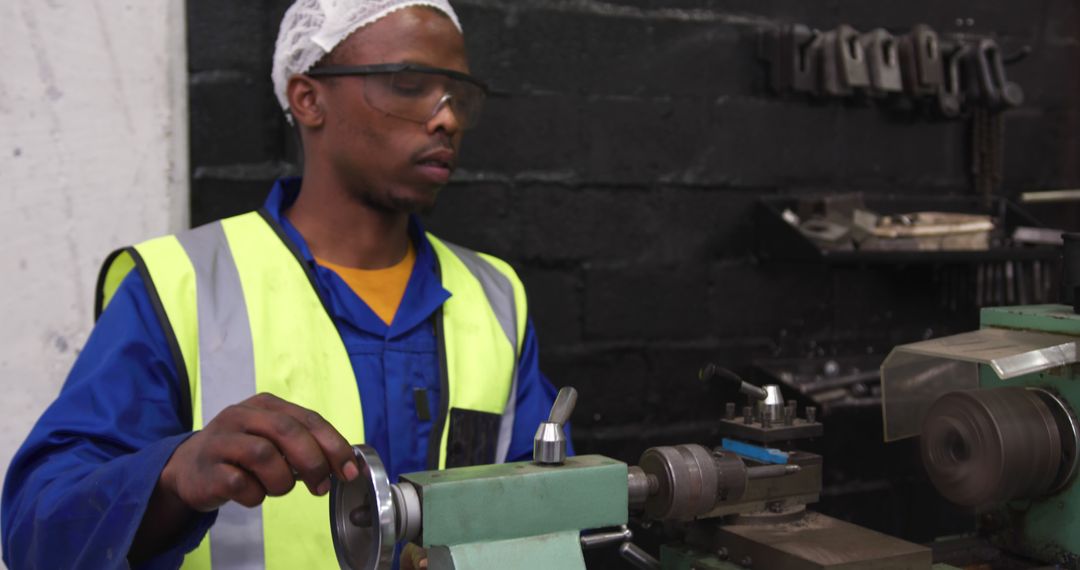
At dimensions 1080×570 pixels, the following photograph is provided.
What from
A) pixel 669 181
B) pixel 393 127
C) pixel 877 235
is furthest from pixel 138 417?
pixel 877 235

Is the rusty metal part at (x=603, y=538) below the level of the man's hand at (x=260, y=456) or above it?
below

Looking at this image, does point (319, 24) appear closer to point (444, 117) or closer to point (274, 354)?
point (444, 117)

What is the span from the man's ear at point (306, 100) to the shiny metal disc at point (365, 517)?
100 cm

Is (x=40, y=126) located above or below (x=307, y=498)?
above

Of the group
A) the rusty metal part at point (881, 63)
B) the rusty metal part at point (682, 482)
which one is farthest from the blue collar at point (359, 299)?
the rusty metal part at point (881, 63)

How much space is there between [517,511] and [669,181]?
1.68 meters

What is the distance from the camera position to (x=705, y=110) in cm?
265

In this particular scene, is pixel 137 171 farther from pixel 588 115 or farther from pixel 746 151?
pixel 746 151

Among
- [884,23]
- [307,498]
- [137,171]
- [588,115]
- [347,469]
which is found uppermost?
[884,23]

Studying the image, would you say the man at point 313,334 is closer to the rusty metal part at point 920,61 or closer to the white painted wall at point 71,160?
the white painted wall at point 71,160

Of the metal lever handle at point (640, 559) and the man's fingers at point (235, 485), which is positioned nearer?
the man's fingers at point (235, 485)

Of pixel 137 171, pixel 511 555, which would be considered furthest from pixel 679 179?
pixel 511 555

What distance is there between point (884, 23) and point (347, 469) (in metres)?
2.31

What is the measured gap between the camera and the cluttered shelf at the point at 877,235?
8.36 feet
